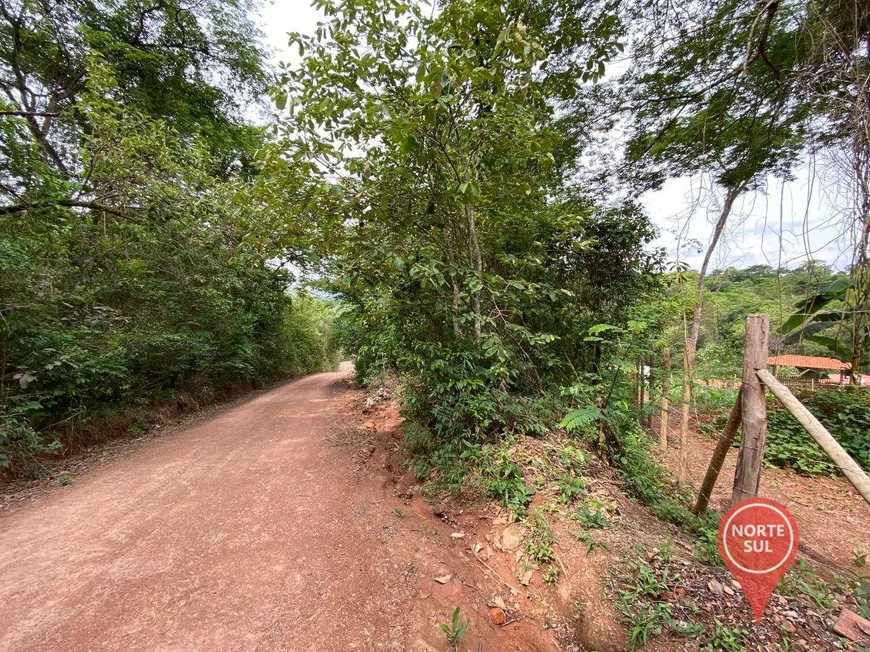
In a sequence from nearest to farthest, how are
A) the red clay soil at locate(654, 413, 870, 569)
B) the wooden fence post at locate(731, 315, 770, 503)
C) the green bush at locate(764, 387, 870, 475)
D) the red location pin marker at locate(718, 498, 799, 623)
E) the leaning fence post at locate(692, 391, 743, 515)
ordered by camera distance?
1. the red location pin marker at locate(718, 498, 799, 623)
2. the wooden fence post at locate(731, 315, 770, 503)
3. the leaning fence post at locate(692, 391, 743, 515)
4. the red clay soil at locate(654, 413, 870, 569)
5. the green bush at locate(764, 387, 870, 475)

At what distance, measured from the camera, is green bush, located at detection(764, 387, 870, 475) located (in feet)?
17.5

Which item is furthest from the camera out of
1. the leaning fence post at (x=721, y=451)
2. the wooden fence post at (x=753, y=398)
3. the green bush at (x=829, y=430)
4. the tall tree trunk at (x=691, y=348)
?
the green bush at (x=829, y=430)

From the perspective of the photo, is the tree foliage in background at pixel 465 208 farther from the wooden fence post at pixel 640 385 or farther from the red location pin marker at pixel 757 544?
the red location pin marker at pixel 757 544

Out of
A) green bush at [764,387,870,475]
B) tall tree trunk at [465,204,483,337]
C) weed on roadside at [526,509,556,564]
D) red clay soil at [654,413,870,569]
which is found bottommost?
red clay soil at [654,413,870,569]

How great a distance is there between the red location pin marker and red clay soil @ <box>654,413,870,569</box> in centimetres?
278

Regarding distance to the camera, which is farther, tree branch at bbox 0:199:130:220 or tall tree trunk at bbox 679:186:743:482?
tree branch at bbox 0:199:130:220

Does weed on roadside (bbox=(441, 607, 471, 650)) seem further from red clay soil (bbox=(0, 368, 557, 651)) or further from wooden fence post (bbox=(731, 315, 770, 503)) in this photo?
wooden fence post (bbox=(731, 315, 770, 503))

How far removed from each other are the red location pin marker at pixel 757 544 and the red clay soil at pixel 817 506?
278cm

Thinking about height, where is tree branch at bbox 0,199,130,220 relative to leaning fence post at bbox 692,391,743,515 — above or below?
above

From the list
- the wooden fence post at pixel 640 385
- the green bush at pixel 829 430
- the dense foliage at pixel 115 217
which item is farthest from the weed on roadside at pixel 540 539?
the green bush at pixel 829 430

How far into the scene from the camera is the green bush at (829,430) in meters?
5.32

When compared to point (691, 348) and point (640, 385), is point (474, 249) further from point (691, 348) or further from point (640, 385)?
point (691, 348)

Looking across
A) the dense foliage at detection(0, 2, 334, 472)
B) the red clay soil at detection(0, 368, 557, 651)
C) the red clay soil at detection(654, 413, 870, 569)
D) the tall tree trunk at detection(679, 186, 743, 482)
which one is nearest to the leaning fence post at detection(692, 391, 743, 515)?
the tall tree trunk at detection(679, 186, 743, 482)

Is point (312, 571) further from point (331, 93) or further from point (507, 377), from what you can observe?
point (331, 93)
